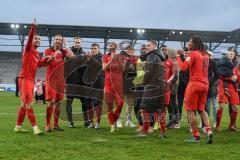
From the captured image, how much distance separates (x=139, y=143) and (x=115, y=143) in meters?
0.47

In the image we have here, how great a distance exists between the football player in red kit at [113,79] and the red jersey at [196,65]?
2575 millimetres

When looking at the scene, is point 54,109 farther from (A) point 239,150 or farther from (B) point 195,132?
(A) point 239,150

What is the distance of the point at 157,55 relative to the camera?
354 inches

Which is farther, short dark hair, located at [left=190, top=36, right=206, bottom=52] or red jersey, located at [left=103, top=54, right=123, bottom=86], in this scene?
red jersey, located at [left=103, top=54, right=123, bottom=86]

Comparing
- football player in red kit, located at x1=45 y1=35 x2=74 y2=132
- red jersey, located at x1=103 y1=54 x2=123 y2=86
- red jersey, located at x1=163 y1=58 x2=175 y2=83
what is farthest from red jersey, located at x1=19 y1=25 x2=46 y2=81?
red jersey, located at x1=163 y1=58 x2=175 y2=83

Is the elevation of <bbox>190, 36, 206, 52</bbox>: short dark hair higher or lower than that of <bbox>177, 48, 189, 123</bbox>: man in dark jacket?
higher

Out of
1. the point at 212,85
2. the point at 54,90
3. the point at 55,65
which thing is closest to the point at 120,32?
the point at 212,85

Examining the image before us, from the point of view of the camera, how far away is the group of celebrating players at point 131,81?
8.55 meters

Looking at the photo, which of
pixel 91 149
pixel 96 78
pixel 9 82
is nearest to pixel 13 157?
pixel 91 149

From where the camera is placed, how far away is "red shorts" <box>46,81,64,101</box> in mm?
10164

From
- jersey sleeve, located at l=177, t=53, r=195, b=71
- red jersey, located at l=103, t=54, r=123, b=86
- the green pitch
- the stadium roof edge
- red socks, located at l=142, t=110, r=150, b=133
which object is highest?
the stadium roof edge

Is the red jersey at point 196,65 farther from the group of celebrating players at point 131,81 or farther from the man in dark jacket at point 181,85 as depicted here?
the man in dark jacket at point 181,85

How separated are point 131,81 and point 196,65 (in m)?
2.88

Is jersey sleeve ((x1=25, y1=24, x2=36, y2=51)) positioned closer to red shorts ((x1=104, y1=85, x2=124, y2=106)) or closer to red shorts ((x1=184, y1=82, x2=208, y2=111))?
red shorts ((x1=104, y1=85, x2=124, y2=106))
